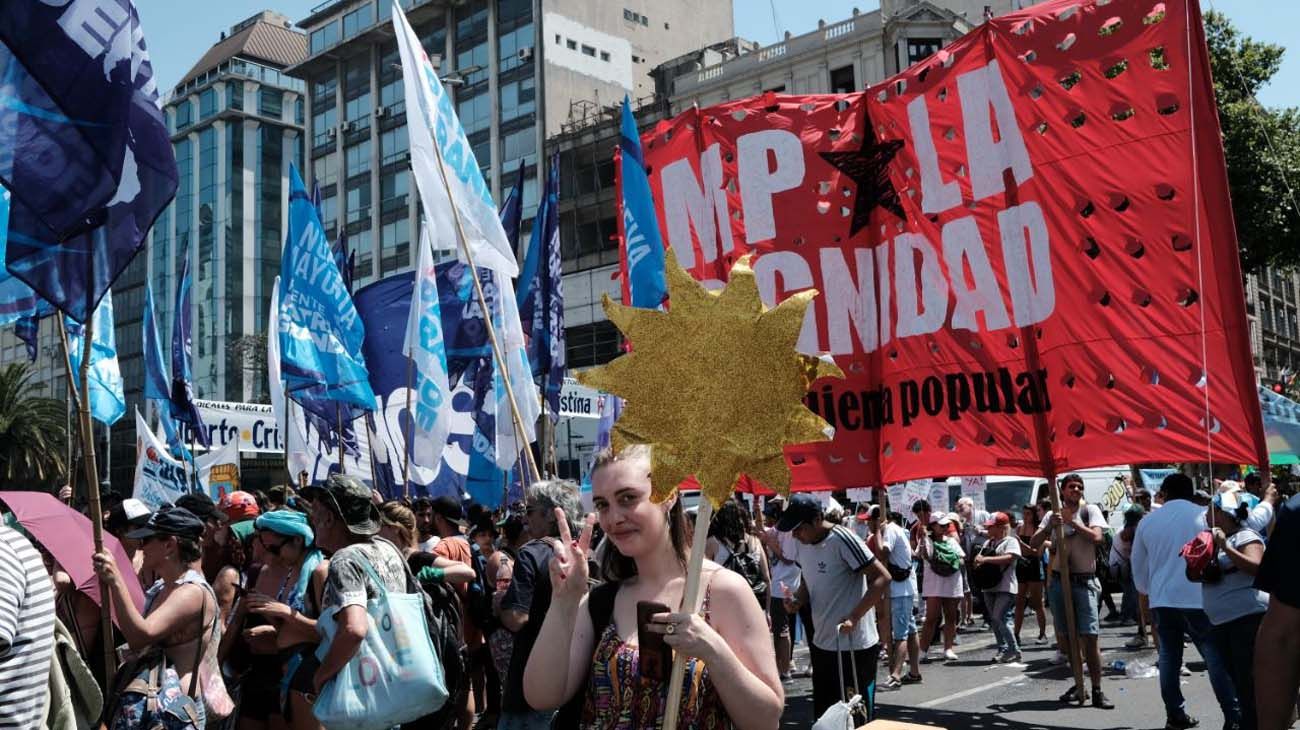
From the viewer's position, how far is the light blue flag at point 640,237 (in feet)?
33.9

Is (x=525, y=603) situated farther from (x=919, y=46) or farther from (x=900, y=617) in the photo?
(x=919, y=46)

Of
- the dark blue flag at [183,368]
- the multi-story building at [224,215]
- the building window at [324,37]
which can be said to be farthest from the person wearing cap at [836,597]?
the multi-story building at [224,215]

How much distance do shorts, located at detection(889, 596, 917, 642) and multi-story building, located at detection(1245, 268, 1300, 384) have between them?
59.3 meters

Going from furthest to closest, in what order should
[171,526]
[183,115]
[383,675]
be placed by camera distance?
1. [183,115]
2. [171,526]
3. [383,675]

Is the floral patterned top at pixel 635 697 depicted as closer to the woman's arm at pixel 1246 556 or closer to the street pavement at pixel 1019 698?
the woman's arm at pixel 1246 556

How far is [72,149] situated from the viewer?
4531mm

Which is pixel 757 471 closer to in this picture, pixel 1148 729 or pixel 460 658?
pixel 460 658

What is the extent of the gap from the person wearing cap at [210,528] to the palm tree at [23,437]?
4651 centimetres

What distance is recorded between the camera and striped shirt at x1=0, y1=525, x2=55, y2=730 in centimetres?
308

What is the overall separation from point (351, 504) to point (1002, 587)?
10.1 meters

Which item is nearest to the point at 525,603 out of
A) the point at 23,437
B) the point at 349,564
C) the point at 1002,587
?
the point at 349,564

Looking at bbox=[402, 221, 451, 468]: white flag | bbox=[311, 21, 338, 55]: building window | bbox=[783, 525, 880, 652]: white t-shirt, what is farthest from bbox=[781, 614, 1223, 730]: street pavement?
bbox=[311, 21, 338, 55]: building window

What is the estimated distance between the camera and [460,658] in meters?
5.08

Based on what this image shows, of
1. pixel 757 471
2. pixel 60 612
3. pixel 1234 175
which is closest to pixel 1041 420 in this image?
pixel 757 471
